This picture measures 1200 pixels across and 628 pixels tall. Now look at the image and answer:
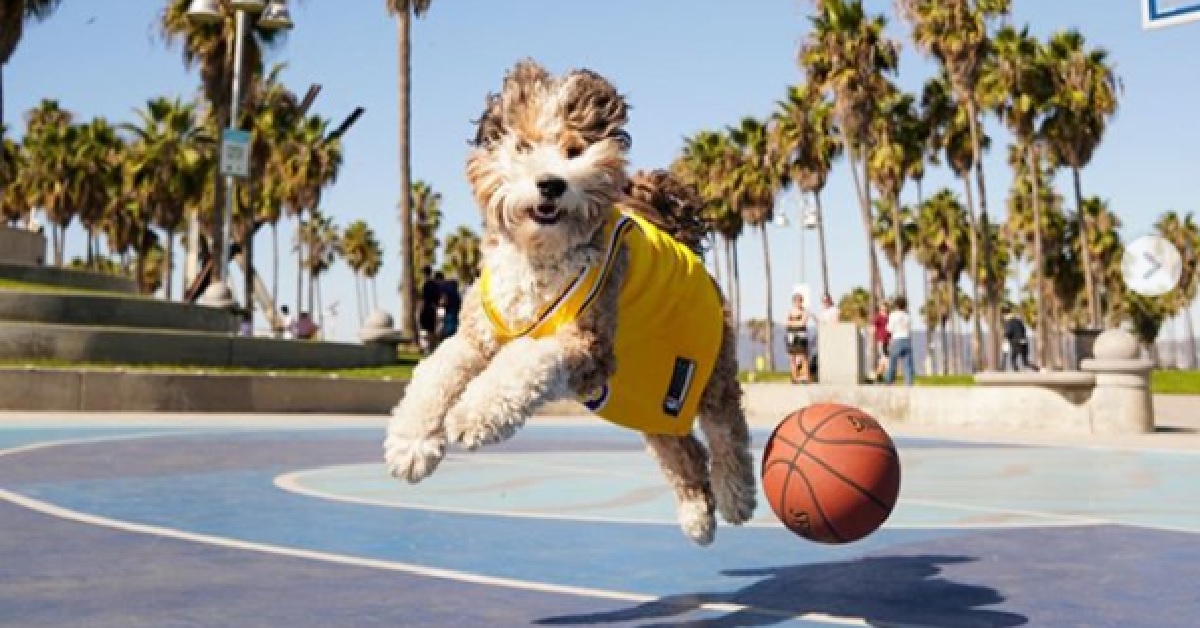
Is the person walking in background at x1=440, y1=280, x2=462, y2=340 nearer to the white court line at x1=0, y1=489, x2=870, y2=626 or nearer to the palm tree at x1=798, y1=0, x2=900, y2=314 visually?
the white court line at x1=0, y1=489, x2=870, y2=626

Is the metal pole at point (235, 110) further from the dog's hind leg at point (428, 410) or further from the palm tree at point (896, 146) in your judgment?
the palm tree at point (896, 146)

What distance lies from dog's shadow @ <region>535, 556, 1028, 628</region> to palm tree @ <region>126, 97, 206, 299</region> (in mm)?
55915

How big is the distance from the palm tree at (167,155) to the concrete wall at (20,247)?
24.2m

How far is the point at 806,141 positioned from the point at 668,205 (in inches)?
2401

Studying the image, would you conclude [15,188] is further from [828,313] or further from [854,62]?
[828,313]

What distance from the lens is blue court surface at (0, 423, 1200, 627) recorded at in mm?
5684

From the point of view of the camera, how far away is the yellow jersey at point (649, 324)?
4555 mm

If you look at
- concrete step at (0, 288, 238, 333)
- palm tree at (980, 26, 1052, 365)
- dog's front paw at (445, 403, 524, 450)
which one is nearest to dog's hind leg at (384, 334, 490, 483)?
dog's front paw at (445, 403, 524, 450)

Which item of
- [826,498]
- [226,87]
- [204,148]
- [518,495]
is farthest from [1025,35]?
[826,498]

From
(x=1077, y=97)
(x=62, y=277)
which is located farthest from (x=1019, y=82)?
(x=62, y=277)

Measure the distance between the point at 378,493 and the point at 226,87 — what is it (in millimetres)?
40349

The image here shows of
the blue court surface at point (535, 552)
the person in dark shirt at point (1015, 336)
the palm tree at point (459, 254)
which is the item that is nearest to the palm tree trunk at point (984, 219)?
the person in dark shirt at point (1015, 336)

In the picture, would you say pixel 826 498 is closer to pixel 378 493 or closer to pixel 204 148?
pixel 378 493

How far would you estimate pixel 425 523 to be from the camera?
28.9ft
